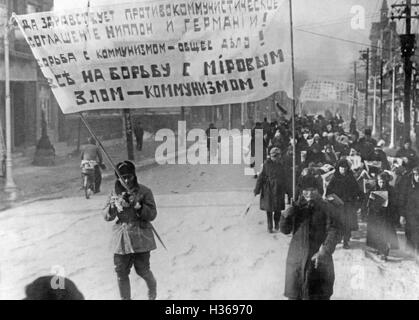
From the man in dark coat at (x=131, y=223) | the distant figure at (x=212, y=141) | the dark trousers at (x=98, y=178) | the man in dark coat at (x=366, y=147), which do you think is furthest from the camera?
the man in dark coat at (x=366, y=147)

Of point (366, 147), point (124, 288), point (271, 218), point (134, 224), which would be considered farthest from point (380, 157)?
point (124, 288)

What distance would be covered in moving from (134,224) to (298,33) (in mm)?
3079

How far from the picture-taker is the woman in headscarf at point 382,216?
6.31 metres

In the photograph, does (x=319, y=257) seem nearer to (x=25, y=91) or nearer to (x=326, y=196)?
(x=326, y=196)

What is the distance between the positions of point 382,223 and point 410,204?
0.39 metres

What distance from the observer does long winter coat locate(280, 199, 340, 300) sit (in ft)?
16.2

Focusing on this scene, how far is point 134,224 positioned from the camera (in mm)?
5012

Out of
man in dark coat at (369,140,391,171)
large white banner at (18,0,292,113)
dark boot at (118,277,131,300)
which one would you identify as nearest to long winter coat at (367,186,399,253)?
man in dark coat at (369,140,391,171)

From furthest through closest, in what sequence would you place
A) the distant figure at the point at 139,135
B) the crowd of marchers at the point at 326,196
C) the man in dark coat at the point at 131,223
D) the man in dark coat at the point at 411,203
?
the distant figure at the point at 139,135, the man in dark coat at the point at 411,203, the crowd of marchers at the point at 326,196, the man in dark coat at the point at 131,223

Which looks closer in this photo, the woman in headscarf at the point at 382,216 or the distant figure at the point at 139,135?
the woman in headscarf at the point at 382,216

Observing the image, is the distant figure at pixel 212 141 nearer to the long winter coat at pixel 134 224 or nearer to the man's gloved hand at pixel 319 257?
the long winter coat at pixel 134 224

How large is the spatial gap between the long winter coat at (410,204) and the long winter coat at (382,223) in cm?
9

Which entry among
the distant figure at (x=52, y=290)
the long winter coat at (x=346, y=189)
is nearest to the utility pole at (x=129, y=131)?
the distant figure at (x=52, y=290)

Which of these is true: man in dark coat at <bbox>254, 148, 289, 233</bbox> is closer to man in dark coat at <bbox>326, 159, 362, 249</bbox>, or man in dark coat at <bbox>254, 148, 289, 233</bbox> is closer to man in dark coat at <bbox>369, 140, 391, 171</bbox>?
man in dark coat at <bbox>326, 159, 362, 249</bbox>
